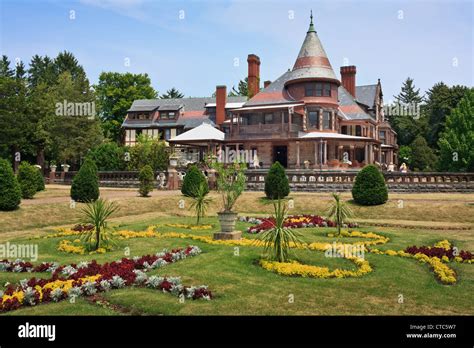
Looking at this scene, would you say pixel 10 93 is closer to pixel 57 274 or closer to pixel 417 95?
pixel 57 274

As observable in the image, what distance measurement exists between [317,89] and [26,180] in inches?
1232

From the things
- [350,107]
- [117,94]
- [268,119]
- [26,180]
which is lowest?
[26,180]

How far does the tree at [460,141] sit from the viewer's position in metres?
45.4

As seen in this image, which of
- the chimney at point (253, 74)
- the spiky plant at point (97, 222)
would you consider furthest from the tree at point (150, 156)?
the spiky plant at point (97, 222)

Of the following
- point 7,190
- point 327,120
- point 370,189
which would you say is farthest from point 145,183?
point 327,120

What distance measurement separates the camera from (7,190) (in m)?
21.0

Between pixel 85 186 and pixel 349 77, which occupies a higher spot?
pixel 349 77

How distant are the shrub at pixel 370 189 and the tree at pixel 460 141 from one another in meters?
23.9

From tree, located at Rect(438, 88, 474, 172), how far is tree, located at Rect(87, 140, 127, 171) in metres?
35.7

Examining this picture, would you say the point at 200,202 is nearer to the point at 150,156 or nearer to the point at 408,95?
the point at 150,156

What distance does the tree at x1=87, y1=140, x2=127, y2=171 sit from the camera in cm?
4622

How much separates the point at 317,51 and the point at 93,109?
29405mm

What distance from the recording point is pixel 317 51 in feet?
156

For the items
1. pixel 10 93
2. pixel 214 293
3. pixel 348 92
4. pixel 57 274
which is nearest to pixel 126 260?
pixel 57 274
